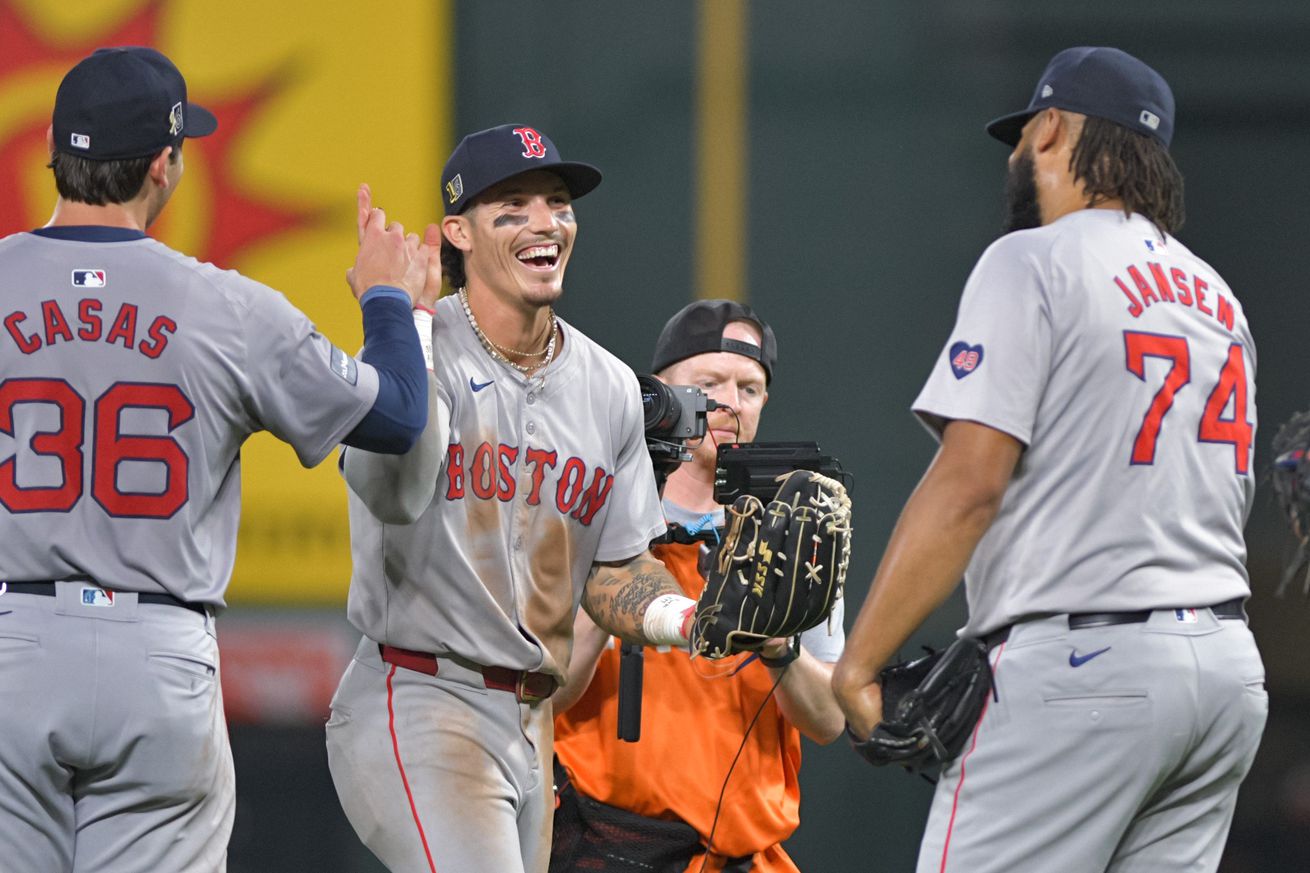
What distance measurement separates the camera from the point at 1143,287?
257cm

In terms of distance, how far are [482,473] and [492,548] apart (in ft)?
0.45

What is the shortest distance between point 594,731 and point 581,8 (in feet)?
9.76

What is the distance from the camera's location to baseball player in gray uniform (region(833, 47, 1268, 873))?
246 cm

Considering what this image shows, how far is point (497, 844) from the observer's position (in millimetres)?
3031

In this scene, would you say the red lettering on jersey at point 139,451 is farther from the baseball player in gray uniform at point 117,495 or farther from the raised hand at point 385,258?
the raised hand at point 385,258

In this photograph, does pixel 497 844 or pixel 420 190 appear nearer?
pixel 497 844

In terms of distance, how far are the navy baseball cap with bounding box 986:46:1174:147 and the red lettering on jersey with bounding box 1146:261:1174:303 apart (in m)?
0.25

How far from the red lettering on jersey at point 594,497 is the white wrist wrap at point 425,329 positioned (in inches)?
17.5

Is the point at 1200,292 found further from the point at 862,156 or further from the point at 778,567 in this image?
the point at 862,156

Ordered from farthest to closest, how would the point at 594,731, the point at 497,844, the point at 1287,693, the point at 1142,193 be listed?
the point at 1287,693, the point at 594,731, the point at 497,844, the point at 1142,193

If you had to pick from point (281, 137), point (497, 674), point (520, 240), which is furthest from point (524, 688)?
point (281, 137)

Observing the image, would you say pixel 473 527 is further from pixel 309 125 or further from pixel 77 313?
pixel 309 125

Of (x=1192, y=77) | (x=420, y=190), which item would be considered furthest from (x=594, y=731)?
(x=1192, y=77)

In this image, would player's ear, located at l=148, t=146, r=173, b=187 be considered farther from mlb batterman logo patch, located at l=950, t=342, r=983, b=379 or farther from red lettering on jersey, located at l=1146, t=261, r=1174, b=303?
red lettering on jersey, located at l=1146, t=261, r=1174, b=303
